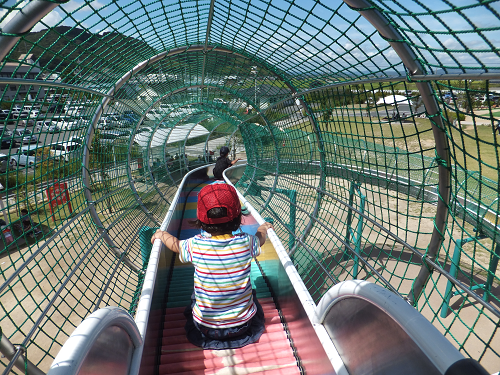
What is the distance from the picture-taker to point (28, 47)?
2.08 metres

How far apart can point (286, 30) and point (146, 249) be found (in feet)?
11.8

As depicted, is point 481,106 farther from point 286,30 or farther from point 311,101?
point 311,101

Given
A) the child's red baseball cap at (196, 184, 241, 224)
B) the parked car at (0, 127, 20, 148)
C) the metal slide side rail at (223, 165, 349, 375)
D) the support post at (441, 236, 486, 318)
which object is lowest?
the support post at (441, 236, 486, 318)

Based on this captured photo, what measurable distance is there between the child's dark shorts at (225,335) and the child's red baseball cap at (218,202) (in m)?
0.70

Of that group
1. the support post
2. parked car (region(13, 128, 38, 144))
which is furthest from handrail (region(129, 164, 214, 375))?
the support post

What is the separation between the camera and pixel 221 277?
6.12 ft

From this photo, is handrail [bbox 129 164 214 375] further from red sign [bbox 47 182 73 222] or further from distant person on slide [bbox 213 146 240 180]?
distant person on slide [bbox 213 146 240 180]

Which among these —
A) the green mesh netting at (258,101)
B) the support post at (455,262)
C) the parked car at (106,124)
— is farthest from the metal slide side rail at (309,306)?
the parked car at (106,124)

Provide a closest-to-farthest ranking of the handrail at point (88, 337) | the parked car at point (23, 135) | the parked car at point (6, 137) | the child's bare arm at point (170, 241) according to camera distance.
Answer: the handrail at point (88, 337)
the parked car at point (6, 137)
the parked car at point (23, 135)
the child's bare arm at point (170, 241)

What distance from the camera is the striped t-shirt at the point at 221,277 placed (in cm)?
187

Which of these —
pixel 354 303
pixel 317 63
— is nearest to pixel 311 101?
pixel 317 63

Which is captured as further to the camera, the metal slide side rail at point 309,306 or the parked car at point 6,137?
the parked car at point 6,137

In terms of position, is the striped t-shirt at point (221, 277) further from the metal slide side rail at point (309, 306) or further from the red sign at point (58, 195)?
the red sign at point (58, 195)

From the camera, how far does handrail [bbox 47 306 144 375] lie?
0.88m
